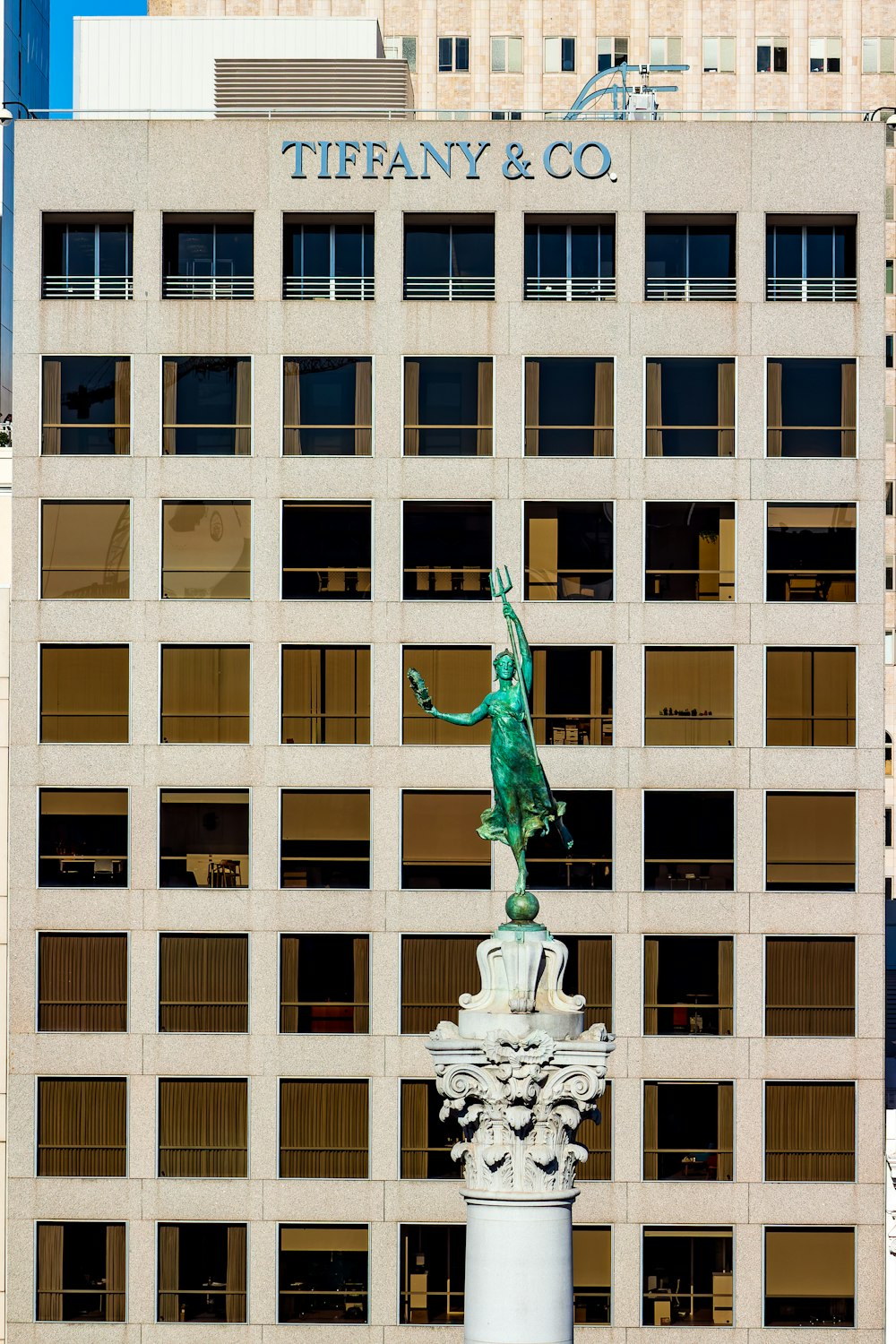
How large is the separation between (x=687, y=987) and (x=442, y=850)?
681 centimetres

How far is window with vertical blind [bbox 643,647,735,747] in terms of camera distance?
2477 inches

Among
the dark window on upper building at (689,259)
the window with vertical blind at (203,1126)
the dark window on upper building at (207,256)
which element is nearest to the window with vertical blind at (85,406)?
the dark window on upper building at (207,256)

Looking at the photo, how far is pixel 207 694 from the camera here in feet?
208

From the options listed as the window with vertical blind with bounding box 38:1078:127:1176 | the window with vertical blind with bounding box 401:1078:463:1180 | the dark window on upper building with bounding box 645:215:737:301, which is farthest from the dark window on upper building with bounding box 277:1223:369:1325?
the dark window on upper building with bounding box 645:215:737:301

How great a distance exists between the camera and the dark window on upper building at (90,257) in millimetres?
64750

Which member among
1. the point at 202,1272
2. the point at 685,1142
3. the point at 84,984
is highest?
the point at 84,984

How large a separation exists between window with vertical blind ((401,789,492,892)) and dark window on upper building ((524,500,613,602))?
17.7 ft

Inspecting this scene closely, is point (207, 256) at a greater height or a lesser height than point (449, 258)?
greater

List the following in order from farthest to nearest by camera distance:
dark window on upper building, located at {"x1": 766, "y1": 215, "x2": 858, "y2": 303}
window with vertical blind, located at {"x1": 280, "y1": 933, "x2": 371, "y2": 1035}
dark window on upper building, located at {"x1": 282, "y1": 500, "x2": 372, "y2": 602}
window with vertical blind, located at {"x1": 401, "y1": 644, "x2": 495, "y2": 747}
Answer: dark window on upper building, located at {"x1": 766, "y1": 215, "x2": 858, "y2": 303}, dark window on upper building, located at {"x1": 282, "y1": 500, "x2": 372, "y2": 602}, window with vertical blind, located at {"x1": 401, "y1": 644, "x2": 495, "y2": 747}, window with vertical blind, located at {"x1": 280, "y1": 933, "x2": 371, "y2": 1035}

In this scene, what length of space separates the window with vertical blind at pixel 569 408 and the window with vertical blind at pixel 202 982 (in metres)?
14.3

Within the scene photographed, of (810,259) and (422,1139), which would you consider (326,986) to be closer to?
(422,1139)

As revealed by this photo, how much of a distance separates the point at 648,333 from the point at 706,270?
8.06 ft

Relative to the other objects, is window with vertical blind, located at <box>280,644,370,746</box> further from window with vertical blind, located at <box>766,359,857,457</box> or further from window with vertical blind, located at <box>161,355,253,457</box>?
window with vertical blind, located at <box>766,359,857,457</box>

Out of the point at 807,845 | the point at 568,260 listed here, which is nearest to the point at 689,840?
the point at 807,845
